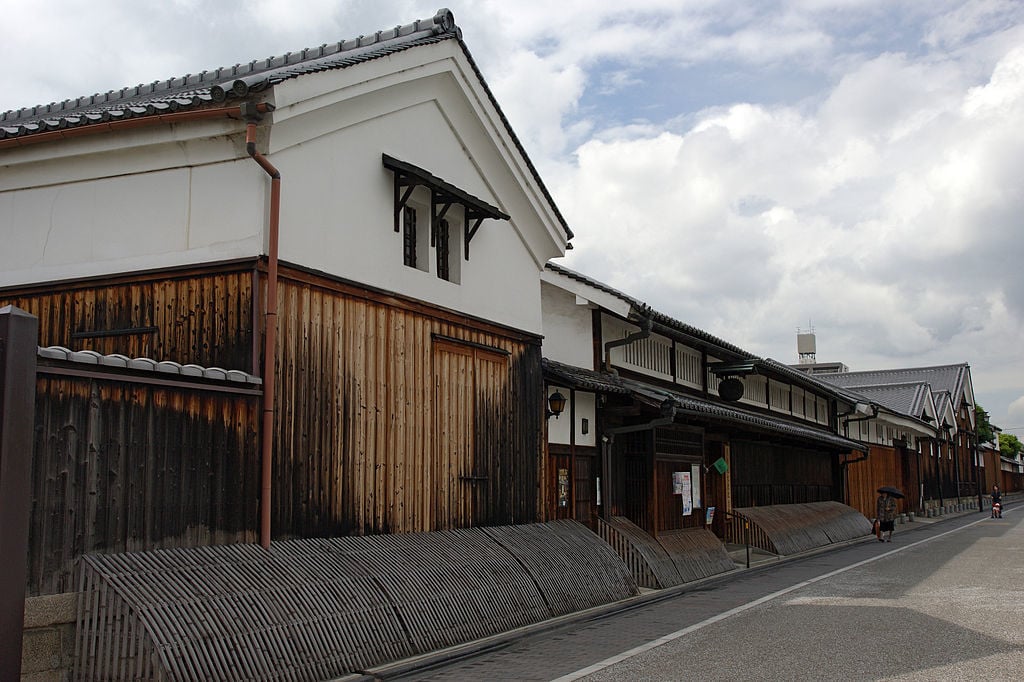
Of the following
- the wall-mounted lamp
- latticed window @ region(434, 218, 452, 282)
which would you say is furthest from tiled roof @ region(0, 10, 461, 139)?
the wall-mounted lamp

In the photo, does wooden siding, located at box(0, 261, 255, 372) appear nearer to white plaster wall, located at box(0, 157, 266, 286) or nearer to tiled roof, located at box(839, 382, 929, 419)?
white plaster wall, located at box(0, 157, 266, 286)

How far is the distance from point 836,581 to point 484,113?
1042cm

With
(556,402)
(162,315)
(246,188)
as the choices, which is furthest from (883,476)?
(162,315)

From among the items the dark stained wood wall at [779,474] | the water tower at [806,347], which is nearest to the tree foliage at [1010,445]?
the water tower at [806,347]

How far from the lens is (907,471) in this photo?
4675cm

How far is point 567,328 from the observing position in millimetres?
17250

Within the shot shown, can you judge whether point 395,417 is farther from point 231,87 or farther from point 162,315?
point 231,87

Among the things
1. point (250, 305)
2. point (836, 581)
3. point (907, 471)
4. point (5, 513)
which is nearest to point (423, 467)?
point (250, 305)

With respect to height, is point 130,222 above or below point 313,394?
above

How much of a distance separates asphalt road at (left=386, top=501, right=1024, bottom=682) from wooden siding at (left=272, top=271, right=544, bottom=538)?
2079mm

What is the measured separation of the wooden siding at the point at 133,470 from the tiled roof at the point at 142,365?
127 millimetres

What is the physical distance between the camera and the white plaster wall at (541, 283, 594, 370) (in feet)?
55.2

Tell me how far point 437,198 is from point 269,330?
3985 mm

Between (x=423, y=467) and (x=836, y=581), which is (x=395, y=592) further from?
(x=836, y=581)
